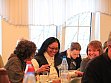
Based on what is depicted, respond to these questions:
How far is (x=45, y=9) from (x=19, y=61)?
226cm

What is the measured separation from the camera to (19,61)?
8.55ft

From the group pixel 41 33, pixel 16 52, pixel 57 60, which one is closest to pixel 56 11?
pixel 41 33

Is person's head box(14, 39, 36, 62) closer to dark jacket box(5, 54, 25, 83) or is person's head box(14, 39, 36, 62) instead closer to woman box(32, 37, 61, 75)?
dark jacket box(5, 54, 25, 83)

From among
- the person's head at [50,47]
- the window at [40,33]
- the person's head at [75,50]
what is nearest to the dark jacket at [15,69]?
the person's head at [50,47]

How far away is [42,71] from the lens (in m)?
2.73

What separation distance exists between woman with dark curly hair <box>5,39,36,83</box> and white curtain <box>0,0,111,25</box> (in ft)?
6.19

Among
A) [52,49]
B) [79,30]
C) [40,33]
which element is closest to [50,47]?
[52,49]

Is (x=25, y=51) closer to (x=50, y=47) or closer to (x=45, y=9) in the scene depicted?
(x=50, y=47)

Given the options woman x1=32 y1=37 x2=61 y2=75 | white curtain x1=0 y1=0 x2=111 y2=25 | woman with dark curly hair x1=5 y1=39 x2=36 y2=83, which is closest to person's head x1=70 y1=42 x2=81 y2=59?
white curtain x1=0 y1=0 x2=111 y2=25

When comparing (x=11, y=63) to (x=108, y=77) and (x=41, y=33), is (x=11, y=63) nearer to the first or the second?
(x=108, y=77)

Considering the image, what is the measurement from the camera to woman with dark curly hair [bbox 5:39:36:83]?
2492 millimetres

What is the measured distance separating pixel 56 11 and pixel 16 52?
219 centimetres

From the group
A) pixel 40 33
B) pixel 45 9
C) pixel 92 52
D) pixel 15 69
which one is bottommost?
pixel 15 69

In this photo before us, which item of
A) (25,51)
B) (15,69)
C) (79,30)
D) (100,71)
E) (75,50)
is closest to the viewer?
(100,71)
